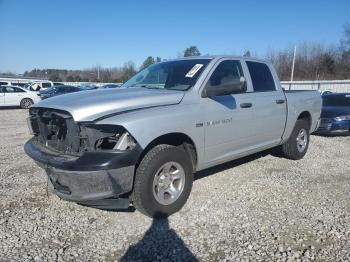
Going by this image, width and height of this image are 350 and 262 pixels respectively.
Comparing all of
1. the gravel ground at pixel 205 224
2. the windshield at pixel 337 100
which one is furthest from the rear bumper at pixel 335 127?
the gravel ground at pixel 205 224

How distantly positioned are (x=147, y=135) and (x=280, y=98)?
3109 millimetres

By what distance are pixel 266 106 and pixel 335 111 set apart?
5.90m

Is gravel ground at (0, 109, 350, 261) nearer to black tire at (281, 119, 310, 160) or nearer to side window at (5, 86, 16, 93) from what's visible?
black tire at (281, 119, 310, 160)

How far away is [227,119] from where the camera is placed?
4547 millimetres

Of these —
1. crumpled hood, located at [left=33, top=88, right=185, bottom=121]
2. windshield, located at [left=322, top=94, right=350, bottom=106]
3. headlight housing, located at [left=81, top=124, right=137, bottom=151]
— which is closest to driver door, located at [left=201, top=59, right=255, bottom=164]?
crumpled hood, located at [left=33, top=88, right=185, bottom=121]

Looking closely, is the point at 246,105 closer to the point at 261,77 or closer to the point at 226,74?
the point at 226,74

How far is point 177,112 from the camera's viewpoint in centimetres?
391

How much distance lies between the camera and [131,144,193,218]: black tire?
3.61 m

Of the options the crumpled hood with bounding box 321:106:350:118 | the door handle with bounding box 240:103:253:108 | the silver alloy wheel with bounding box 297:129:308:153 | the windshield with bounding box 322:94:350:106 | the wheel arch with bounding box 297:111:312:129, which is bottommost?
the silver alloy wheel with bounding box 297:129:308:153

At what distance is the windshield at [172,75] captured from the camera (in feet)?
14.7

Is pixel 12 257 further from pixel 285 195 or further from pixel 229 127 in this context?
pixel 285 195

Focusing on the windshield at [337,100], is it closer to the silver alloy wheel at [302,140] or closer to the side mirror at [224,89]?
the silver alloy wheel at [302,140]

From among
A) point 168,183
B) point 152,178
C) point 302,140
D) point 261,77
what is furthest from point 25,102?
point 152,178

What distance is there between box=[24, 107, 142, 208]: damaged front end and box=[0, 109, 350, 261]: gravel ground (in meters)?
0.44
